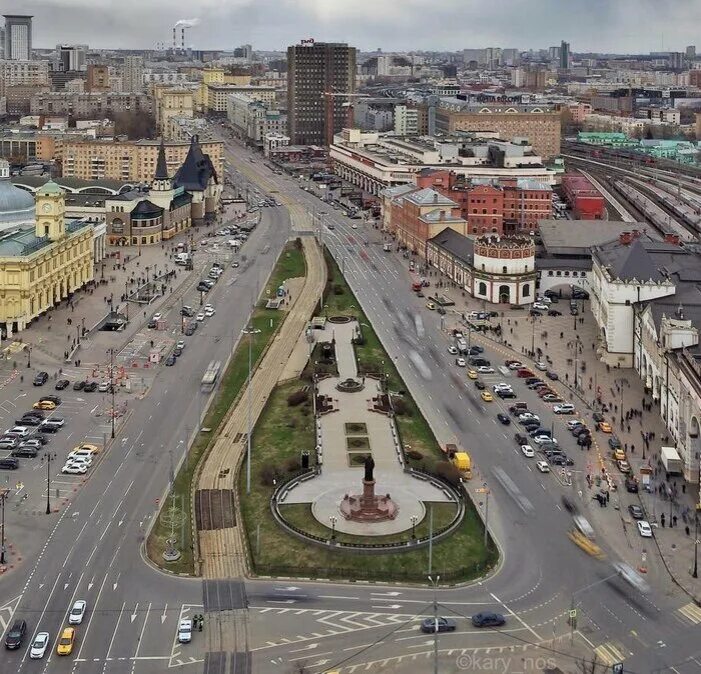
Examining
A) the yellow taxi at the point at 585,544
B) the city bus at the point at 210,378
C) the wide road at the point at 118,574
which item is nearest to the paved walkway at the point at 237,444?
the wide road at the point at 118,574

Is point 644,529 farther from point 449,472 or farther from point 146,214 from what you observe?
point 146,214

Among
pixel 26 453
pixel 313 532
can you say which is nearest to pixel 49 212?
pixel 26 453

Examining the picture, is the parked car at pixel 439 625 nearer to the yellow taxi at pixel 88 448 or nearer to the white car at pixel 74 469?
the white car at pixel 74 469

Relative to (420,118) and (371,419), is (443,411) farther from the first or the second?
(420,118)

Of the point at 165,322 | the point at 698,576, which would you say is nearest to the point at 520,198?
the point at 165,322

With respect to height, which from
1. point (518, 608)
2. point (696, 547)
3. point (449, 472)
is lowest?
point (518, 608)

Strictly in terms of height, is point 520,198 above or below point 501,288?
above
